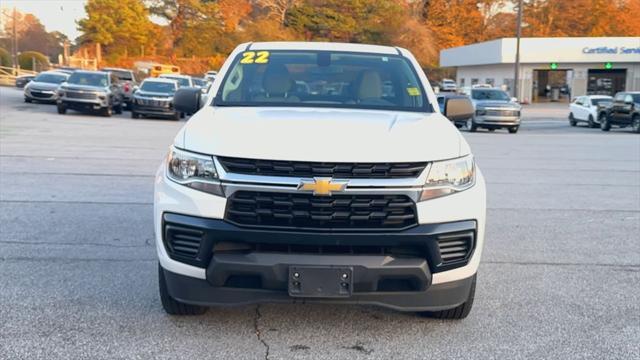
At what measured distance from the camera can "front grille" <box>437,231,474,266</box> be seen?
380 cm

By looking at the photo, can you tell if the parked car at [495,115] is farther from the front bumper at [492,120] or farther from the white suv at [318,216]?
the white suv at [318,216]

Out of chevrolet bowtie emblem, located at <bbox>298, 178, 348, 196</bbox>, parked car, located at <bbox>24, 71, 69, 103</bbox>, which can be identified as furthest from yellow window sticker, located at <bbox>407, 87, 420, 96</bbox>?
parked car, located at <bbox>24, 71, 69, 103</bbox>

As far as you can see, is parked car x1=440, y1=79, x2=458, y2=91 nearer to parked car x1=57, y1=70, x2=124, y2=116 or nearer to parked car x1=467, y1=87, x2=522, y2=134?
parked car x1=467, y1=87, x2=522, y2=134

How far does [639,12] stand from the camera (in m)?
78.1

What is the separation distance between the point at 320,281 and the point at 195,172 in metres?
0.98

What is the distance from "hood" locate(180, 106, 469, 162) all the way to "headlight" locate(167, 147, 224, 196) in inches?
2.1

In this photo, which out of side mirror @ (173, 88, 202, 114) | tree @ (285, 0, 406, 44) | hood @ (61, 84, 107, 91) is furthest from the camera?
tree @ (285, 0, 406, 44)

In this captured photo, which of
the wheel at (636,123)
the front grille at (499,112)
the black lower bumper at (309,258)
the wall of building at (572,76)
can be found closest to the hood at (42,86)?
the front grille at (499,112)

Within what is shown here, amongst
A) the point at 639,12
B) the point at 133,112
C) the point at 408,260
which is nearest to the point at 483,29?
the point at 639,12

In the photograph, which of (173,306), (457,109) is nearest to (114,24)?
(457,109)

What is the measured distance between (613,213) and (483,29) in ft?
265

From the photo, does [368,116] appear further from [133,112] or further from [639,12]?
[639,12]

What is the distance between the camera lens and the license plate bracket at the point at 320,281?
3.64 metres

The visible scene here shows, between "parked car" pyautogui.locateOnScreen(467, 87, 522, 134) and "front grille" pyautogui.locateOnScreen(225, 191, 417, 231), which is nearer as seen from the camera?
"front grille" pyautogui.locateOnScreen(225, 191, 417, 231)
